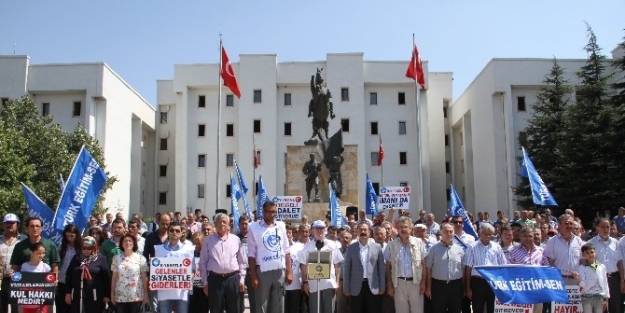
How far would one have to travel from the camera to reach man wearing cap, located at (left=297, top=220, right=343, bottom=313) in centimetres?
1000

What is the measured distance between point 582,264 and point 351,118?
139 ft

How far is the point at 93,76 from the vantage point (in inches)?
1731

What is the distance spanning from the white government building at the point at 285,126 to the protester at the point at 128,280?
38308mm

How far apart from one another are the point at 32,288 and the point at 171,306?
1.90 m

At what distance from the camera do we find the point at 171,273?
28.9 feet

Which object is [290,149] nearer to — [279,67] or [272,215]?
[272,215]

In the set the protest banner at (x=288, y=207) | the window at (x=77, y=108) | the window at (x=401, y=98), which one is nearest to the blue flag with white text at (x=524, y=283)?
the protest banner at (x=288, y=207)

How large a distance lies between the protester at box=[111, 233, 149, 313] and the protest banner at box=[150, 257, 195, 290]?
204mm

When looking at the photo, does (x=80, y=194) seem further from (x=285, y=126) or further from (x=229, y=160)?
(x=229, y=160)

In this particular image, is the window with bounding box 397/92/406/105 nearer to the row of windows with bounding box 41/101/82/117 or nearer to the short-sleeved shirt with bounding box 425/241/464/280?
the row of windows with bounding box 41/101/82/117

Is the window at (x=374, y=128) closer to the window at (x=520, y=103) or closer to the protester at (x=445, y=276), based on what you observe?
the window at (x=520, y=103)

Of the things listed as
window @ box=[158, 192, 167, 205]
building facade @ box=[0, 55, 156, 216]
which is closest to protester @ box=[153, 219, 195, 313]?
building facade @ box=[0, 55, 156, 216]

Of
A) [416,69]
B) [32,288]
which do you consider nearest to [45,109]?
[416,69]

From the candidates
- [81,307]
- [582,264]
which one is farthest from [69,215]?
[582,264]
